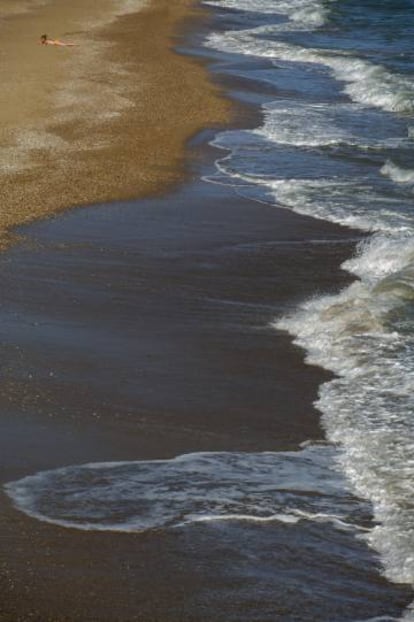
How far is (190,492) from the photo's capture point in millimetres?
7637

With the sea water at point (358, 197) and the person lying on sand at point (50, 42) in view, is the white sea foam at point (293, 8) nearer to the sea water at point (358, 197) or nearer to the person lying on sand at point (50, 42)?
the sea water at point (358, 197)

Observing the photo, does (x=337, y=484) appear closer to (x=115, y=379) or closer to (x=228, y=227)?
(x=115, y=379)

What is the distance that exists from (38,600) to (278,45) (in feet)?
78.8

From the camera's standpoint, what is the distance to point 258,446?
27.3ft

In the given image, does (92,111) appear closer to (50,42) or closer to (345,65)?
(50,42)

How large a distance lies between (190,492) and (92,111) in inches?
498

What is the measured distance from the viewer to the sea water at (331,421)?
725cm

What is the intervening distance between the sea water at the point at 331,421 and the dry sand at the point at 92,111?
3.34 feet

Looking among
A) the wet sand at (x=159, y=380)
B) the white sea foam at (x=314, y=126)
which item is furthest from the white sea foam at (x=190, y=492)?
the white sea foam at (x=314, y=126)

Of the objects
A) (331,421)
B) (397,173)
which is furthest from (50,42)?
(331,421)

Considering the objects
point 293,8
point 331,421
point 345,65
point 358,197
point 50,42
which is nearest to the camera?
point 331,421

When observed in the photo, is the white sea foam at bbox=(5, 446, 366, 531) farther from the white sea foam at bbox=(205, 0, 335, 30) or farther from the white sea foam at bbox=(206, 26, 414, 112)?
the white sea foam at bbox=(205, 0, 335, 30)

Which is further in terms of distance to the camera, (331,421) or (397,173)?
(397,173)

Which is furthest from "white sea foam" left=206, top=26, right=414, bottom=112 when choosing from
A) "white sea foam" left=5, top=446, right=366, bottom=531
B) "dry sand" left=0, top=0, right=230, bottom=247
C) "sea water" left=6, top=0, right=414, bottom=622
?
"white sea foam" left=5, top=446, right=366, bottom=531
